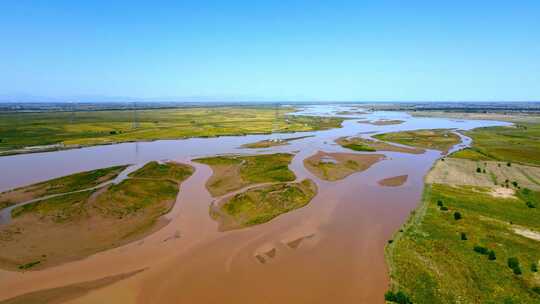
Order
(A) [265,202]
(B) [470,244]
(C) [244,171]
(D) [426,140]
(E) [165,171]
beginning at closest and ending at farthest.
A: 1. (B) [470,244]
2. (A) [265,202]
3. (E) [165,171]
4. (C) [244,171]
5. (D) [426,140]

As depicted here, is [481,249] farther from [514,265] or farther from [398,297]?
[398,297]

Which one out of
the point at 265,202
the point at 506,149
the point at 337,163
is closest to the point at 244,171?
the point at 265,202

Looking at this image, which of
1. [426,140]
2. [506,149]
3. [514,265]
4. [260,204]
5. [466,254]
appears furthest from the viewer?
[426,140]

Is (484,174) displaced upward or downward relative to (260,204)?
upward

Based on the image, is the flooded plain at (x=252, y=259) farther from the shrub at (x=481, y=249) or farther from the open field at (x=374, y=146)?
the open field at (x=374, y=146)

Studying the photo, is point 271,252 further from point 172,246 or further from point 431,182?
point 431,182

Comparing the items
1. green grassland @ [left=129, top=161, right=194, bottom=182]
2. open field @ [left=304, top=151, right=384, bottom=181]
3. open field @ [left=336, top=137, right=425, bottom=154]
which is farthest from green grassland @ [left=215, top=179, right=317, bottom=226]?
open field @ [left=336, top=137, right=425, bottom=154]

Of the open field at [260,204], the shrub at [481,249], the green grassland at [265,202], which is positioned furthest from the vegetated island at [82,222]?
the shrub at [481,249]
